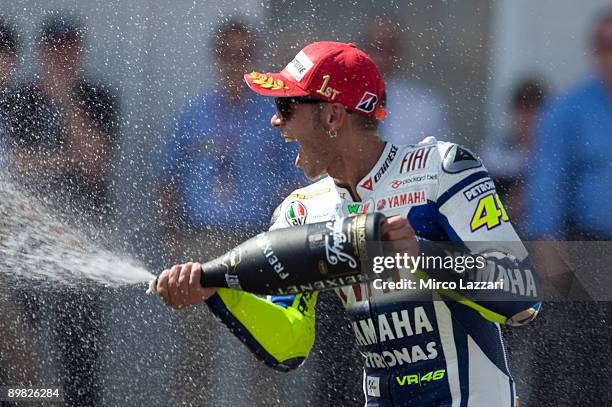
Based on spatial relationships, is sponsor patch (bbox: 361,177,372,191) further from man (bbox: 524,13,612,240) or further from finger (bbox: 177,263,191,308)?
man (bbox: 524,13,612,240)

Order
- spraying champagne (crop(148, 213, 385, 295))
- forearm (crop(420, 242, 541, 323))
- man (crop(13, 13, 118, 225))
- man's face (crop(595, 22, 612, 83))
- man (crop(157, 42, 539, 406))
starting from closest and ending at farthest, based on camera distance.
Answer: spraying champagne (crop(148, 213, 385, 295)) → forearm (crop(420, 242, 541, 323)) → man (crop(157, 42, 539, 406)) → man's face (crop(595, 22, 612, 83)) → man (crop(13, 13, 118, 225))

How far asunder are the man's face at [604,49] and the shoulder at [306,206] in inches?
70.6

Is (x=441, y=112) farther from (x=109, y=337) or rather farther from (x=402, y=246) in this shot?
(x=402, y=246)

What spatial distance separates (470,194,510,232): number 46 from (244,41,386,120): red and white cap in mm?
470


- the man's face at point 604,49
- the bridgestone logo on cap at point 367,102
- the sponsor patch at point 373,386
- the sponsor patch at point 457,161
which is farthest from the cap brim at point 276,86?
the man's face at point 604,49

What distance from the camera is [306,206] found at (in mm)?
3176

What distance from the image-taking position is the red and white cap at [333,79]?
3.05 m

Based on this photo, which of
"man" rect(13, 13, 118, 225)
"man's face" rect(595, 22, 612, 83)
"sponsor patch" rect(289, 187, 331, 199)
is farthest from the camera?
"man" rect(13, 13, 118, 225)

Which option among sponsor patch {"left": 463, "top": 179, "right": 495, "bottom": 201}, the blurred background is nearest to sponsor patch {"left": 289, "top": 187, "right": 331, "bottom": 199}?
sponsor patch {"left": 463, "top": 179, "right": 495, "bottom": 201}

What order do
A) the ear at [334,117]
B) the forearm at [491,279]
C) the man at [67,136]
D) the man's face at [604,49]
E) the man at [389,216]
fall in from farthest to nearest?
the man at [67,136]
the man's face at [604,49]
the ear at [334,117]
the man at [389,216]
the forearm at [491,279]

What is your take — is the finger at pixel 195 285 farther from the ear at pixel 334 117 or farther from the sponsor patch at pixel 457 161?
the sponsor patch at pixel 457 161

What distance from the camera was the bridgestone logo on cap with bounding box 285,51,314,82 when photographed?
3.07 metres

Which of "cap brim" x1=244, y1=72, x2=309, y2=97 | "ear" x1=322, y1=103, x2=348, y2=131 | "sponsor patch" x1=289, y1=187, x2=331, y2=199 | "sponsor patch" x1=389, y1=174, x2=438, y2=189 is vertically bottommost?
"sponsor patch" x1=289, y1=187, x2=331, y2=199

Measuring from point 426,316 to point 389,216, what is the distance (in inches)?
11.6
